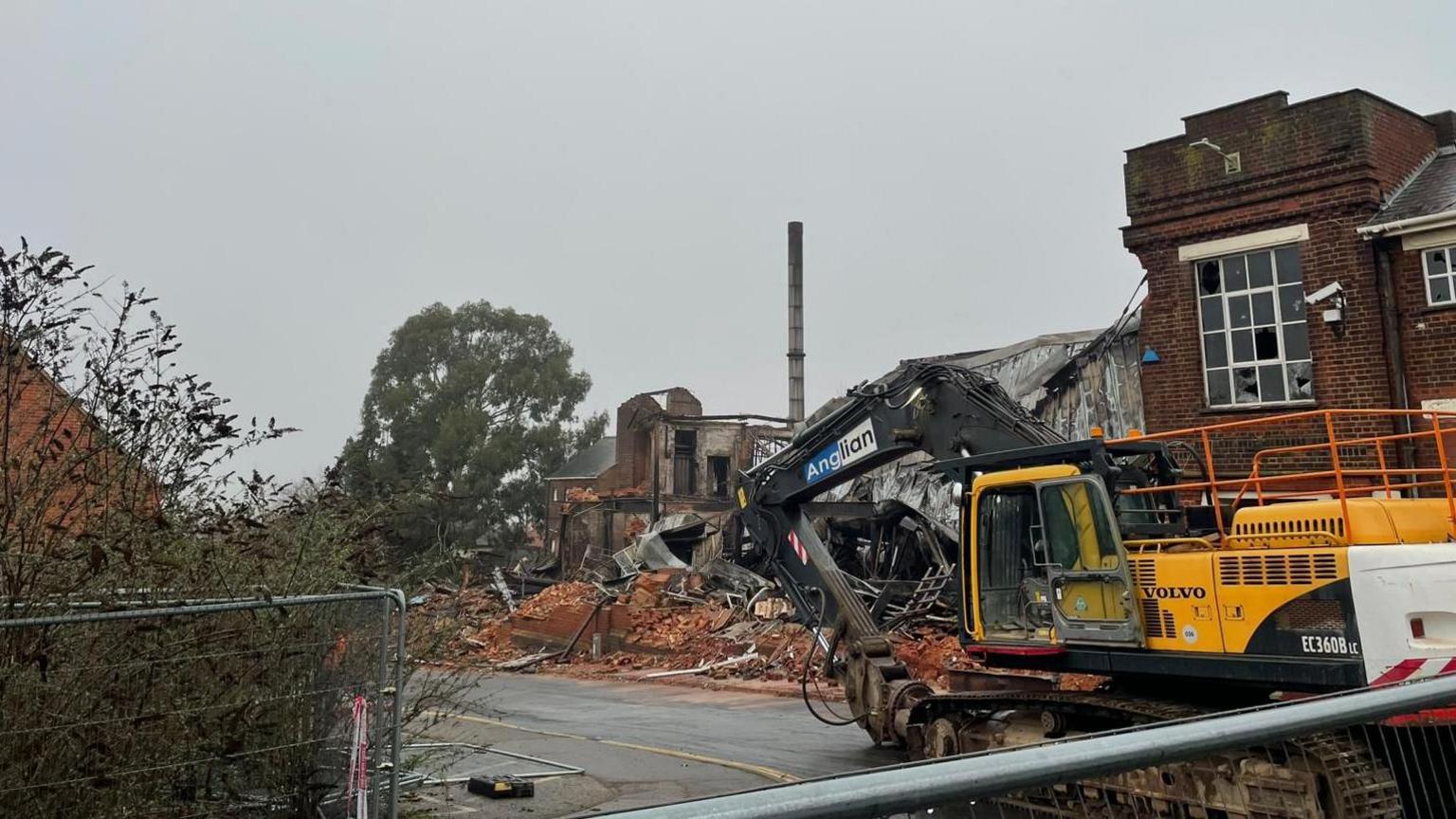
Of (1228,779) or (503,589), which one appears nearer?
(1228,779)

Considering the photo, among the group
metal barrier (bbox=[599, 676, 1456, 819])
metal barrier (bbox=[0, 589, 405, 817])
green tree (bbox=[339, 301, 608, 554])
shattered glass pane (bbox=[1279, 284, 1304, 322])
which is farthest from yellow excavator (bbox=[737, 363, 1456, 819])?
green tree (bbox=[339, 301, 608, 554])

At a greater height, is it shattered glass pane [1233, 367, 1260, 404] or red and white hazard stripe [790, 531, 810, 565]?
shattered glass pane [1233, 367, 1260, 404]

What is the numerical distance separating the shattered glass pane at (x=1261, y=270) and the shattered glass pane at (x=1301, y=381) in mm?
1312

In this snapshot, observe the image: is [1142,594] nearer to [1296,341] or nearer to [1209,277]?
[1296,341]

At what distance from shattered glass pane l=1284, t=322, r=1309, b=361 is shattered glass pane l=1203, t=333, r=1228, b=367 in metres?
0.86

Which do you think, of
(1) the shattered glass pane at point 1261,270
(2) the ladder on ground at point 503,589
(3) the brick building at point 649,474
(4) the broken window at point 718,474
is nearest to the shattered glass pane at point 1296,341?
(1) the shattered glass pane at point 1261,270

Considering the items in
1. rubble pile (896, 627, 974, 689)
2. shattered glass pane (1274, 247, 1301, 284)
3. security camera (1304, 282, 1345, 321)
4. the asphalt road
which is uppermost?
shattered glass pane (1274, 247, 1301, 284)

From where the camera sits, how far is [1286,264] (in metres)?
15.3

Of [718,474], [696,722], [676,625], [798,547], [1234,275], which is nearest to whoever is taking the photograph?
[798,547]

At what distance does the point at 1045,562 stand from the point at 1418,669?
108 inches

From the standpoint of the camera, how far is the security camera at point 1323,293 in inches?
569

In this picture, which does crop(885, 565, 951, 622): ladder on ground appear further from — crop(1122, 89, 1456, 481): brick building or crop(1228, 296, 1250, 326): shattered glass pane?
crop(1228, 296, 1250, 326): shattered glass pane

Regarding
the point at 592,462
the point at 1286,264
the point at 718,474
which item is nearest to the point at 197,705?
the point at 1286,264

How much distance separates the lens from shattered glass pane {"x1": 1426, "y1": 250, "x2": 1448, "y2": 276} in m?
13.9
